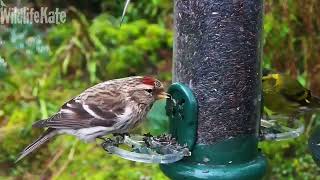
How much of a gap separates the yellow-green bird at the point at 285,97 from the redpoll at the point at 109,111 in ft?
3.76

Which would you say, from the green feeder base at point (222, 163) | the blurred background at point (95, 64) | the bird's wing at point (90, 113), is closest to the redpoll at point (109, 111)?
the bird's wing at point (90, 113)

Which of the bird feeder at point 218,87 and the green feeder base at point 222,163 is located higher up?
the bird feeder at point 218,87

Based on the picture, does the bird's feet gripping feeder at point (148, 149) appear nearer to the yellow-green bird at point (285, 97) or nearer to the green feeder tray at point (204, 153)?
the green feeder tray at point (204, 153)

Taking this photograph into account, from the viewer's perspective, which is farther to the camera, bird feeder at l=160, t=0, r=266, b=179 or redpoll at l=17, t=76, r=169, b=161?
redpoll at l=17, t=76, r=169, b=161

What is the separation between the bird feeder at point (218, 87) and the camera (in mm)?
3898

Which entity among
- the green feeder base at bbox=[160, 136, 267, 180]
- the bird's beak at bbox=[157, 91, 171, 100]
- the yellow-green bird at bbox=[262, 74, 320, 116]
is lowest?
the green feeder base at bbox=[160, 136, 267, 180]

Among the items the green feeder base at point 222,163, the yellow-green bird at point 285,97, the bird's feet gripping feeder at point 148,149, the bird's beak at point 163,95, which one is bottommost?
the green feeder base at point 222,163

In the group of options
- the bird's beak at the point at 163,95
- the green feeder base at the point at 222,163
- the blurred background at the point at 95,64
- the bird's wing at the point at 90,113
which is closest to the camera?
the green feeder base at the point at 222,163

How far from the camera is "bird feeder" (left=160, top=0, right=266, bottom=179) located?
153 inches

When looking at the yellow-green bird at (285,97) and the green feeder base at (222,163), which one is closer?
the green feeder base at (222,163)

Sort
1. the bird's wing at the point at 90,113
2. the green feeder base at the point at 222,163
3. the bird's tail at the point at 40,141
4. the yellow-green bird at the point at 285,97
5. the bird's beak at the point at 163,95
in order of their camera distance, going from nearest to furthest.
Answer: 1. the green feeder base at the point at 222,163
2. the bird's beak at the point at 163,95
3. the bird's wing at the point at 90,113
4. the bird's tail at the point at 40,141
5. the yellow-green bird at the point at 285,97

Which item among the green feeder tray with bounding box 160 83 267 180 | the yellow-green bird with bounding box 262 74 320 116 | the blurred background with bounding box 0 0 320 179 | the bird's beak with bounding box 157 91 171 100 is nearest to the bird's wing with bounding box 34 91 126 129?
the bird's beak with bounding box 157 91 171 100

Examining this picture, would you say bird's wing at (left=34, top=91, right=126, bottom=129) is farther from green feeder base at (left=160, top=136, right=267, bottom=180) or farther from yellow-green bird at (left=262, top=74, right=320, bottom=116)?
yellow-green bird at (left=262, top=74, right=320, bottom=116)

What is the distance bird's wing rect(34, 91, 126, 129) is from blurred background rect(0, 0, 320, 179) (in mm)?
1741
